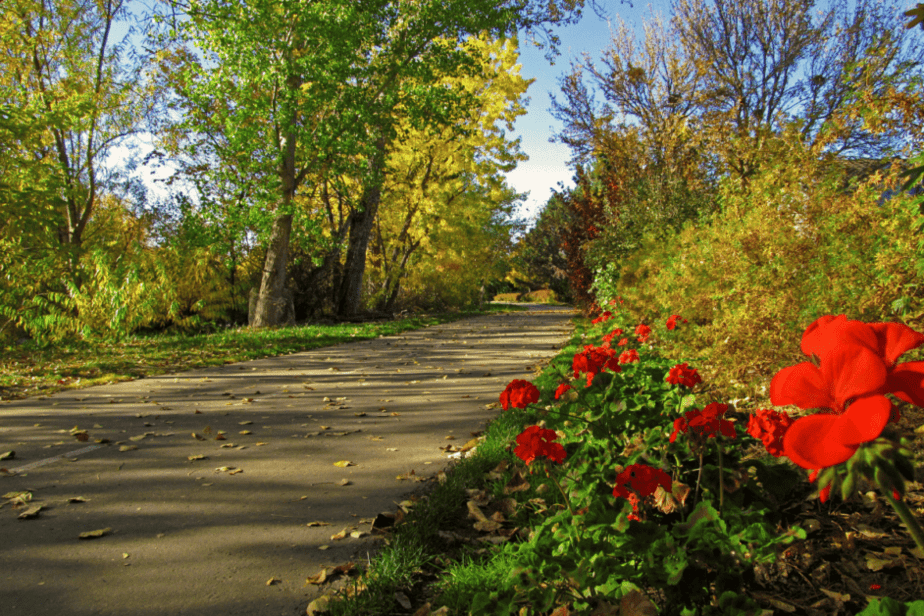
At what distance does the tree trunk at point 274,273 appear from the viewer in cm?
1400

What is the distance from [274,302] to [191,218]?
2.99 meters

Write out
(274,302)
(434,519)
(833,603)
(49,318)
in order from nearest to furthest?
(833,603) → (434,519) → (49,318) → (274,302)

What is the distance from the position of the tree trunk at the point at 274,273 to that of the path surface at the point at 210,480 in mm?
6558

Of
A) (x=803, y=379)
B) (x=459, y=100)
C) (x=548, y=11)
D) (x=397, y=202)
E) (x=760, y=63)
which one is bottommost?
(x=803, y=379)

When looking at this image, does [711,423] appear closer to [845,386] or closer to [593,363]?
[593,363]

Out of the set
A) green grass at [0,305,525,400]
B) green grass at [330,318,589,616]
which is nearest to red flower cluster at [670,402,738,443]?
green grass at [330,318,589,616]

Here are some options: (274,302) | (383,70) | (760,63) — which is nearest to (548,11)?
(383,70)

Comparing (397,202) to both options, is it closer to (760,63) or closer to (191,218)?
(191,218)

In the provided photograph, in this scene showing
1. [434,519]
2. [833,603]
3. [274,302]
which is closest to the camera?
[833,603]

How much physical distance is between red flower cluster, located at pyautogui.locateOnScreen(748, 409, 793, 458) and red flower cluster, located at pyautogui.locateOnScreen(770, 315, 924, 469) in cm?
99

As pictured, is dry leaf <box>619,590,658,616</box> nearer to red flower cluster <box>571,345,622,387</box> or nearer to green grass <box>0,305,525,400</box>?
red flower cluster <box>571,345,622,387</box>

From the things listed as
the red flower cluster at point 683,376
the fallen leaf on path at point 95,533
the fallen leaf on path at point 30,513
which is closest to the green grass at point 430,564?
the red flower cluster at point 683,376

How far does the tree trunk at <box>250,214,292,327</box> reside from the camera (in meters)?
14.0

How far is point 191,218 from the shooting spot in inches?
474
